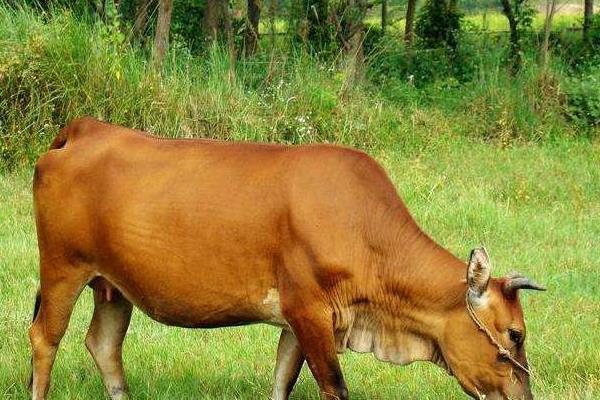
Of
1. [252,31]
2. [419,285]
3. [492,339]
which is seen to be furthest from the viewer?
[252,31]

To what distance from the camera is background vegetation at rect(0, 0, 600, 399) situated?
6918 millimetres

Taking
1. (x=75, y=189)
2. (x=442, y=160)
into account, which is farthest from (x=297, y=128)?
(x=75, y=189)

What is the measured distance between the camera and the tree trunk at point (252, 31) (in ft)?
55.0

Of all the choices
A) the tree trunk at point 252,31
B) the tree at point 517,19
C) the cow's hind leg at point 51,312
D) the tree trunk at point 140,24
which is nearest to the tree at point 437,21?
the tree at point 517,19

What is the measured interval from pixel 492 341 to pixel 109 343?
211 cm

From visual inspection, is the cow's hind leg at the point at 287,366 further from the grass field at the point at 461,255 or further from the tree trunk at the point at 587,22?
the tree trunk at the point at 587,22

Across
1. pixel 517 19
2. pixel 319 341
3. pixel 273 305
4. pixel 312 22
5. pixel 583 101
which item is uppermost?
pixel 273 305

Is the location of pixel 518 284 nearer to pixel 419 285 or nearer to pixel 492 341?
pixel 492 341

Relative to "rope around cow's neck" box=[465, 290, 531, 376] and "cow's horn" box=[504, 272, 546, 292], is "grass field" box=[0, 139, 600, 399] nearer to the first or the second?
"rope around cow's neck" box=[465, 290, 531, 376]

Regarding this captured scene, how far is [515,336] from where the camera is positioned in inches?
216

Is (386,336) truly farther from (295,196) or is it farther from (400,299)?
(295,196)

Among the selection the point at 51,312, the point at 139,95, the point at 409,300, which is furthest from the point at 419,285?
the point at 139,95

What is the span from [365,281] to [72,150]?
67.0 inches

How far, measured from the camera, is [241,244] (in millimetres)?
5711
